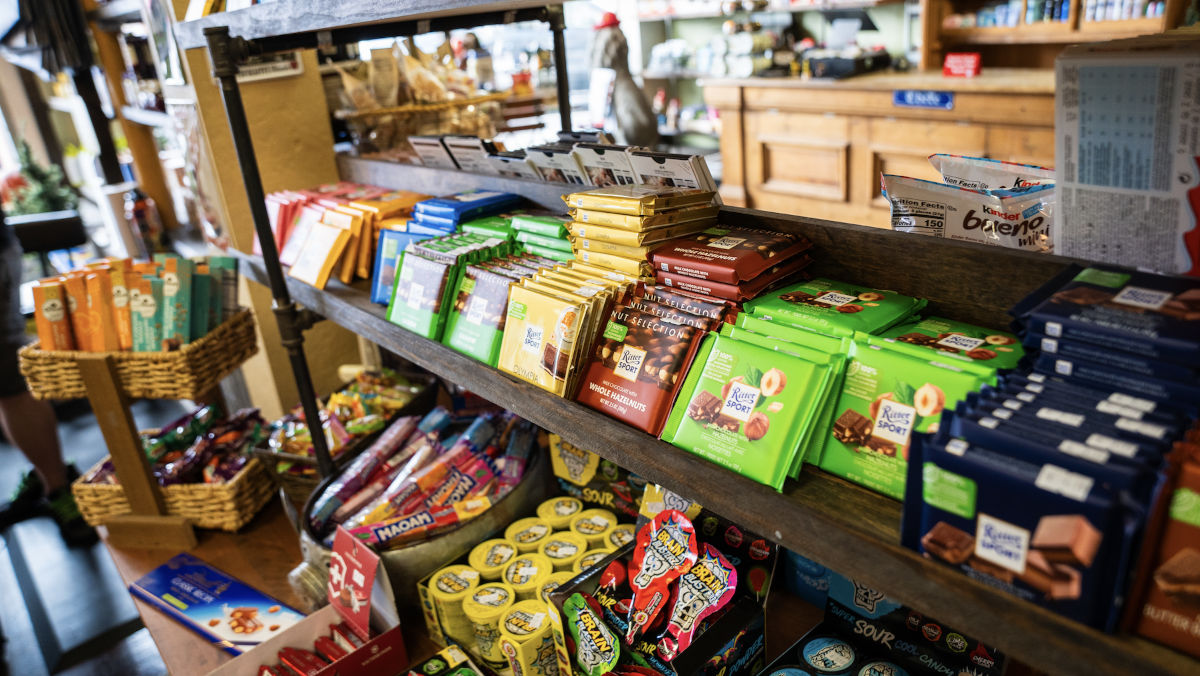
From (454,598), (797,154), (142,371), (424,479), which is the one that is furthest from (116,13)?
(797,154)

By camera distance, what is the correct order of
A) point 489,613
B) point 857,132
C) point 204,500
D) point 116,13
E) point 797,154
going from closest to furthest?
point 489,613, point 204,500, point 116,13, point 857,132, point 797,154

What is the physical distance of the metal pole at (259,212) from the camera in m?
1.61

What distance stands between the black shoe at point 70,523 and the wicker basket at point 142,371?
1.45m

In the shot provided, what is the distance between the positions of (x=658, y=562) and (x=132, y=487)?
5.29 feet

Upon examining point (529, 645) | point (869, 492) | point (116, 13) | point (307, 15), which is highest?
point (116, 13)

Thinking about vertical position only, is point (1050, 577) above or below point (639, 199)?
below

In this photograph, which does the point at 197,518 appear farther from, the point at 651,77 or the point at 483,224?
the point at 651,77

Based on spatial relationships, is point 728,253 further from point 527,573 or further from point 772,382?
point 527,573

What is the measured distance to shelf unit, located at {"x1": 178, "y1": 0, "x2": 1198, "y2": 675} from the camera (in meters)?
0.68

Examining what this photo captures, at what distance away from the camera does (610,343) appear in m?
1.18

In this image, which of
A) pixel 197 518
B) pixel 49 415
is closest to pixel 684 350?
pixel 197 518

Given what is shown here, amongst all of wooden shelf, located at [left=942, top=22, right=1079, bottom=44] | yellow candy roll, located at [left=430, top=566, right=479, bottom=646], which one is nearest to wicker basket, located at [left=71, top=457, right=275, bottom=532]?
yellow candy roll, located at [left=430, top=566, right=479, bottom=646]

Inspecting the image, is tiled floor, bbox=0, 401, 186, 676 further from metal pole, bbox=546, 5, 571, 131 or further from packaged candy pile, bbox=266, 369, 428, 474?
metal pole, bbox=546, 5, 571, 131

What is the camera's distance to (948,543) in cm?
74
